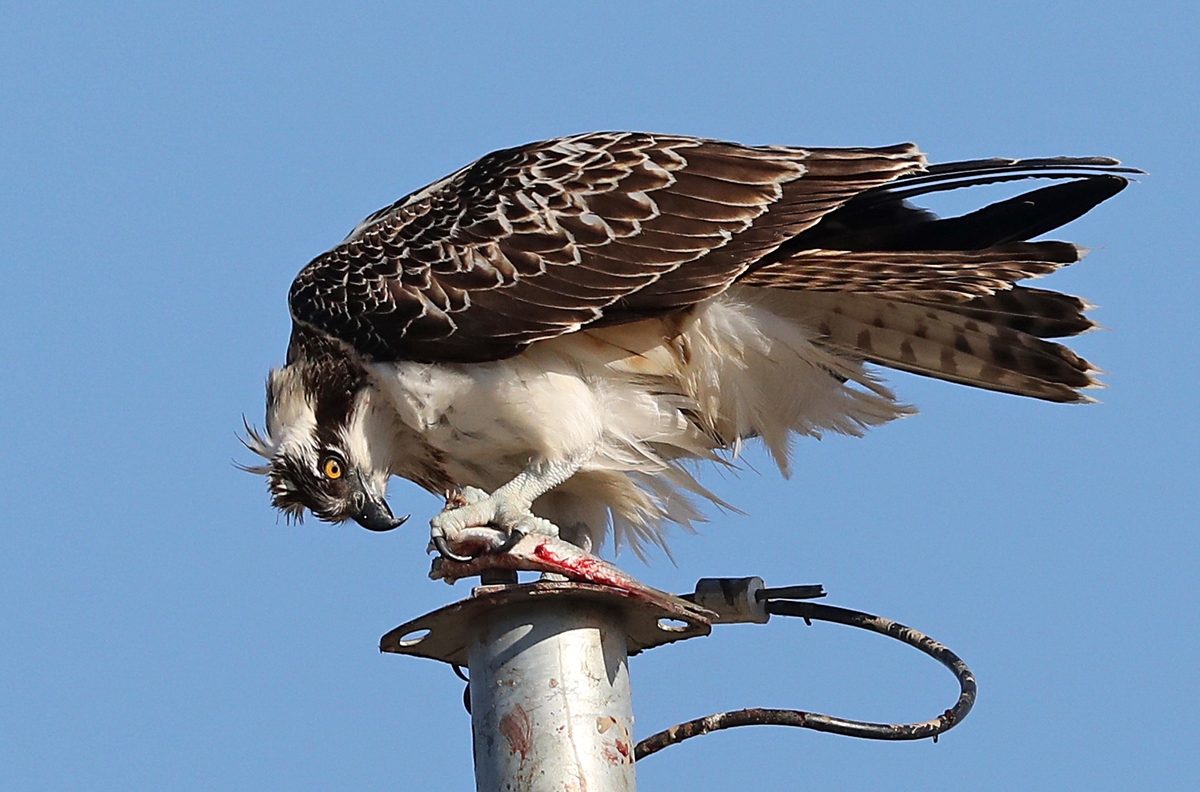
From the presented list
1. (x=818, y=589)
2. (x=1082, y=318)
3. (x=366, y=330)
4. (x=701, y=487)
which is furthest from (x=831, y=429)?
(x=366, y=330)

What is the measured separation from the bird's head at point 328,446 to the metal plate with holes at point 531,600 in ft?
4.59

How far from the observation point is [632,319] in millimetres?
6215

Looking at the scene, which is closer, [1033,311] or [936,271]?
[936,271]

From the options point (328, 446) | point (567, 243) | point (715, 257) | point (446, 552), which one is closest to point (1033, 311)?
point (715, 257)

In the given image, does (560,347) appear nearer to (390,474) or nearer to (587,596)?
(390,474)

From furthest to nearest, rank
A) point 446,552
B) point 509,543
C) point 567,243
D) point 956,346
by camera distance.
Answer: point 956,346 < point 567,243 < point 446,552 < point 509,543

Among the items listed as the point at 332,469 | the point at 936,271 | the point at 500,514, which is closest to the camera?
the point at 500,514

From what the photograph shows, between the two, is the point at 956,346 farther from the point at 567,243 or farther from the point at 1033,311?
the point at 567,243

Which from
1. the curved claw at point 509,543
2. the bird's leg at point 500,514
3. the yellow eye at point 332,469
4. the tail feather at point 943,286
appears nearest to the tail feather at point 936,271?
the tail feather at point 943,286

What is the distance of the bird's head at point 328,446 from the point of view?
6.39 meters

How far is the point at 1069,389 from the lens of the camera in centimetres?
644

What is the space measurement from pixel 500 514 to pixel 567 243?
116 centimetres

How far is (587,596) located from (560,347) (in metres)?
1.67

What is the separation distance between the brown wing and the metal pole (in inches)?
60.1
